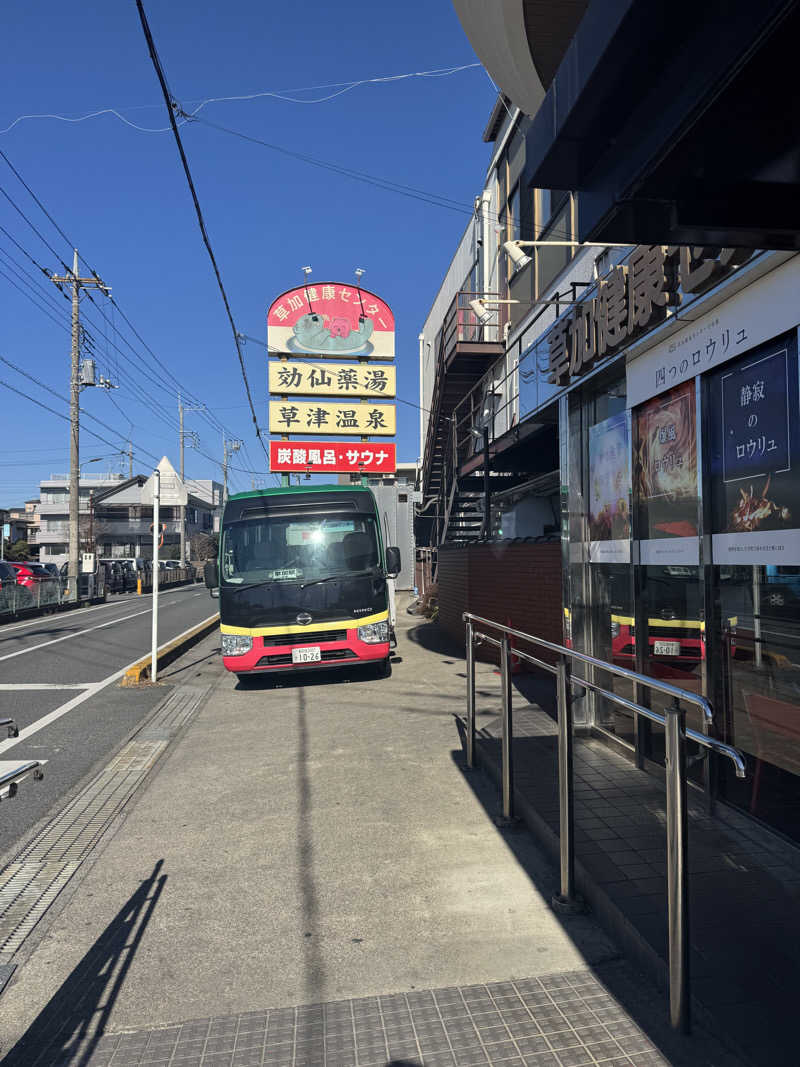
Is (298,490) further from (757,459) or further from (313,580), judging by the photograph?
(757,459)

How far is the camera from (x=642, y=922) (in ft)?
10.3

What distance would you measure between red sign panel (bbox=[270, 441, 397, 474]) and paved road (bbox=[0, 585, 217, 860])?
497cm

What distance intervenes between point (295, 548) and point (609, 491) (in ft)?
15.8

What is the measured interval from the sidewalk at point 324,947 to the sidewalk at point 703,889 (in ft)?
0.48

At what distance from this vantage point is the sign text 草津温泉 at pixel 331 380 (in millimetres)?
19984

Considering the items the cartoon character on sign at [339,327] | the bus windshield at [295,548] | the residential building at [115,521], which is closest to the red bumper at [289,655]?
the bus windshield at [295,548]

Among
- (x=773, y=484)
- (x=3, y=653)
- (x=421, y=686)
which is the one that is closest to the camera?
(x=773, y=484)

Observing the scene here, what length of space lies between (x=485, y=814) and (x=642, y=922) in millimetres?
1901

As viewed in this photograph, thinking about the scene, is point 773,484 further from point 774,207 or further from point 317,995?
point 317,995

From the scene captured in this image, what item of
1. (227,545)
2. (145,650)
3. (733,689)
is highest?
(227,545)

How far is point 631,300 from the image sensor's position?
219 inches

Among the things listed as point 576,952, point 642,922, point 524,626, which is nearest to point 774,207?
point 642,922

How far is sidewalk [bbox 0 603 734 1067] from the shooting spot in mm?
2605

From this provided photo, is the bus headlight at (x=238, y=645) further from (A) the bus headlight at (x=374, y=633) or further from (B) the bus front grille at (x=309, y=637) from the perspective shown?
(A) the bus headlight at (x=374, y=633)
